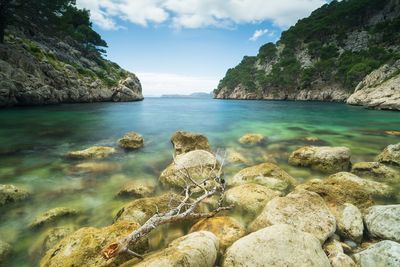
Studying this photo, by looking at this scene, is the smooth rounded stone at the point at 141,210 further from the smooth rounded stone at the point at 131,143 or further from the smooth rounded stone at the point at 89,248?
the smooth rounded stone at the point at 131,143

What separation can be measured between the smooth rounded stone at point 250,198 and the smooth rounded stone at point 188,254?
8.28ft

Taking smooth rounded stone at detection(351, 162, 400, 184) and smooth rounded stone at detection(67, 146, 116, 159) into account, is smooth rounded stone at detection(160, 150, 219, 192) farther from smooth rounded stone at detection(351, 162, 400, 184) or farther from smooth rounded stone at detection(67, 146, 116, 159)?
smooth rounded stone at detection(351, 162, 400, 184)

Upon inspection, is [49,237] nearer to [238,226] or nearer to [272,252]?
[238,226]

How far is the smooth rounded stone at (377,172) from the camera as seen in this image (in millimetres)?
9922

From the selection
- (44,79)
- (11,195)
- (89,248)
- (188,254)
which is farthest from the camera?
(44,79)

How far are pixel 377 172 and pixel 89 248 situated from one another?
11.4m

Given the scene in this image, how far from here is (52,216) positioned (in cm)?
718

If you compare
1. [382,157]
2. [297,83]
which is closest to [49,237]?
[382,157]

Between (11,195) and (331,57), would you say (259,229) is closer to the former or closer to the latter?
(11,195)

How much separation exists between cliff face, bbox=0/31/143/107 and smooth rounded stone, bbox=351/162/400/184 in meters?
40.0

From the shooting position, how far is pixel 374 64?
69562mm

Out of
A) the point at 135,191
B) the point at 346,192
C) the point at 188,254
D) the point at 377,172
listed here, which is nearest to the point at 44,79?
the point at 135,191

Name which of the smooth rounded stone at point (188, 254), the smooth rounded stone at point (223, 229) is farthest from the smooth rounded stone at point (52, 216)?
the smooth rounded stone at point (223, 229)

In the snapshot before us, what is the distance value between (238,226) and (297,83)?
104 m
